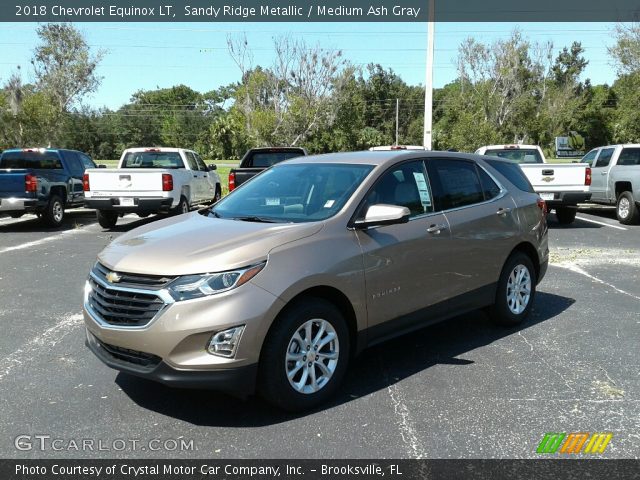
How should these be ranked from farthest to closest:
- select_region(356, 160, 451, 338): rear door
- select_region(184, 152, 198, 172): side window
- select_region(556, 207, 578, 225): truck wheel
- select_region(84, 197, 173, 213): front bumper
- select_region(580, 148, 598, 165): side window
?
1. select_region(580, 148, 598, 165): side window
2. select_region(184, 152, 198, 172): side window
3. select_region(556, 207, 578, 225): truck wheel
4. select_region(84, 197, 173, 213): front bumper
5. select_region(356, 160, 451, 338): rear door

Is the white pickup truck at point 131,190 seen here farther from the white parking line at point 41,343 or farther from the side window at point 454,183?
the side window at point 454,183

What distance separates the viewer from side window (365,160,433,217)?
4.49m

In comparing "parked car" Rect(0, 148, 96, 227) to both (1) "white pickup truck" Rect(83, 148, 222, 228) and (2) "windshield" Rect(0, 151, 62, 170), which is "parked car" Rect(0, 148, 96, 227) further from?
(1) "white pickup truck" Rect(83, 148, 222, 228)

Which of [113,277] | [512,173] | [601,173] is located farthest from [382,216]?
[601,173]

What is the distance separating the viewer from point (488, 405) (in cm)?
393

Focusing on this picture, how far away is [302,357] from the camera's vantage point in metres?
3.78

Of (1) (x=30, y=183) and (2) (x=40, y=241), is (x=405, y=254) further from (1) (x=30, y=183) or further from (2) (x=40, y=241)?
(1) (x=30, y=183)

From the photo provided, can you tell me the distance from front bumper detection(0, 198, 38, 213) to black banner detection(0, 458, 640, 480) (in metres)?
11.0

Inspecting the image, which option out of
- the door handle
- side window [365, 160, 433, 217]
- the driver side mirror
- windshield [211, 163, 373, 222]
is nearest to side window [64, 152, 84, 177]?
windshield [211, 163, 373, 222]

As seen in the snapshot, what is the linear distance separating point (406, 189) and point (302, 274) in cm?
151

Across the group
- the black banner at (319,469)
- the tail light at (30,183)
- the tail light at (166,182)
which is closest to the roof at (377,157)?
the black banner at (319,469)

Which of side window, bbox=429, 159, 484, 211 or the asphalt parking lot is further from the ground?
side window, bbox=429, 159, 484, 211

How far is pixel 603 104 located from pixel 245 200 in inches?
3327

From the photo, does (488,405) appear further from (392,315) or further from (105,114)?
(105,114)
